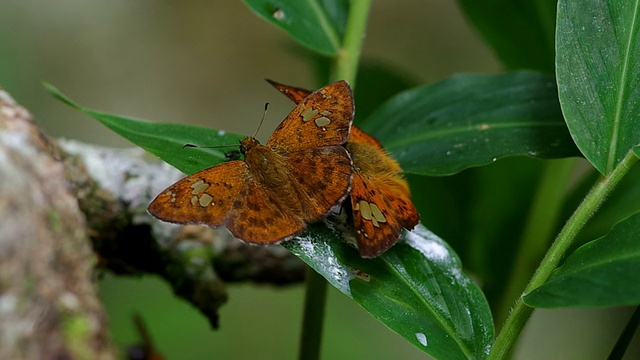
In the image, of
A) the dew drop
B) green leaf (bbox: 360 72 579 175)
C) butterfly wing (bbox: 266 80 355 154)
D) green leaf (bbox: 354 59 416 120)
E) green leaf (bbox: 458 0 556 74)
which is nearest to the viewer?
the dew drop

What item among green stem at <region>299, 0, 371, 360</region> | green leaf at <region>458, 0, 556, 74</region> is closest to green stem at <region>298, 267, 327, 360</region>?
green stem at <region>299, 0, 371, 360</region>

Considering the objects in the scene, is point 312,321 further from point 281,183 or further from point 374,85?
point 374,85

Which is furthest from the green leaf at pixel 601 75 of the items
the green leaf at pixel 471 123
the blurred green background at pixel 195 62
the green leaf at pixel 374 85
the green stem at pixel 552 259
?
the blurred green background at pixel 195 62

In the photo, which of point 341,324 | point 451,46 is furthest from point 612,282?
point 451,46

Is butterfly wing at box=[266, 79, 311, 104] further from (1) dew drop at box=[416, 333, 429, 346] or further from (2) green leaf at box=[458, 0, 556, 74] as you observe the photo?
(2) green leaf at box=[458, 0, 556, 74]

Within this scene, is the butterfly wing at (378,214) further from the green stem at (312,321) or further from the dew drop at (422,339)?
the green stem at (312,321)

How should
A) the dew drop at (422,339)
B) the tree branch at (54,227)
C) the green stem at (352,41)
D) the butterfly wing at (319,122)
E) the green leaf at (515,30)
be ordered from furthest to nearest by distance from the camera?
the green leaf at (515,30) < the green stem at (352,41) < the butterfly wing at (319,122) < the dew drop at (422,339) < the tree branch at (54,227)

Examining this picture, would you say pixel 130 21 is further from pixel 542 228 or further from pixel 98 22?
pixel 542 228

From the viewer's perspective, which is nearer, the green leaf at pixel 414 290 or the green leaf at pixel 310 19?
the green leaf at pixel 414 290
